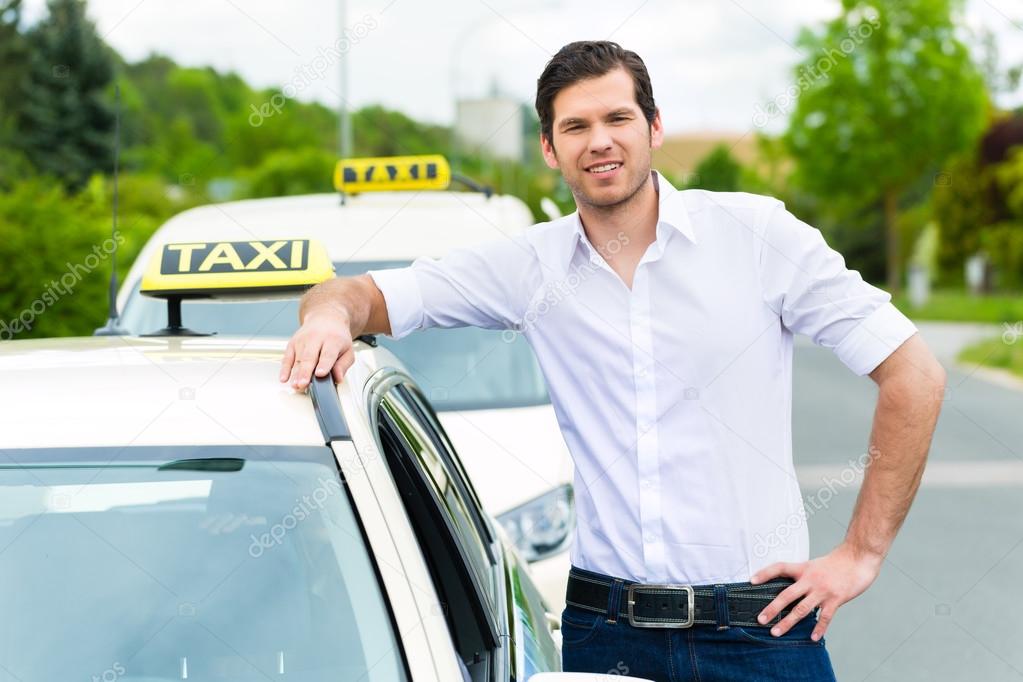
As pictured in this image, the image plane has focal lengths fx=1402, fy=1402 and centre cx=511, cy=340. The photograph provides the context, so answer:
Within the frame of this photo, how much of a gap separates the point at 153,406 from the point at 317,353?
29 centimetres

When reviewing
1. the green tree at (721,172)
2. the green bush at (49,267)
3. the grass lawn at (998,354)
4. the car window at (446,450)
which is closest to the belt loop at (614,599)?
the car window at (446,450)

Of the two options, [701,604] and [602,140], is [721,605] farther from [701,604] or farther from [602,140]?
[602,140]

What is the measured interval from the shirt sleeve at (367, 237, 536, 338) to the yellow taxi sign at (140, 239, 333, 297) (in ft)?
0.59

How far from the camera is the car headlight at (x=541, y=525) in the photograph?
5.03 metres

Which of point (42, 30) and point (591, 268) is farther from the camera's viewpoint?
point (42, 30)

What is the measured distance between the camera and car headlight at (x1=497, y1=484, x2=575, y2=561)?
16.5 ft

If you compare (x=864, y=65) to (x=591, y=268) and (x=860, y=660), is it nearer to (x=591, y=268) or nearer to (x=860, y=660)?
(x=860, y=660)

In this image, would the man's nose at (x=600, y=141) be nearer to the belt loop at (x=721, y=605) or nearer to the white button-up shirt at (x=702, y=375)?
the white button-up shirt at (x=702, y=375)

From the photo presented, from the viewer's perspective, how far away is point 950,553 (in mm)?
8109

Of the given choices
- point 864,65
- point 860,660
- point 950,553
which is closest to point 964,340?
point 864,65

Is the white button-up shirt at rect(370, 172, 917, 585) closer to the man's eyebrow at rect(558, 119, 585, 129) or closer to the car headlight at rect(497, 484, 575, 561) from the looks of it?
the man's eyebrow at rect(558, 119, 585, 129)

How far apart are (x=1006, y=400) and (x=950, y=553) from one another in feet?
30.5

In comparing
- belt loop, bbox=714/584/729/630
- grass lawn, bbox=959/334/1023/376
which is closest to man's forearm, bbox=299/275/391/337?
belt loop, bbox=714/584/729/630

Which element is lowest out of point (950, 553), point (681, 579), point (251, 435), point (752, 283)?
point (950, 553)
